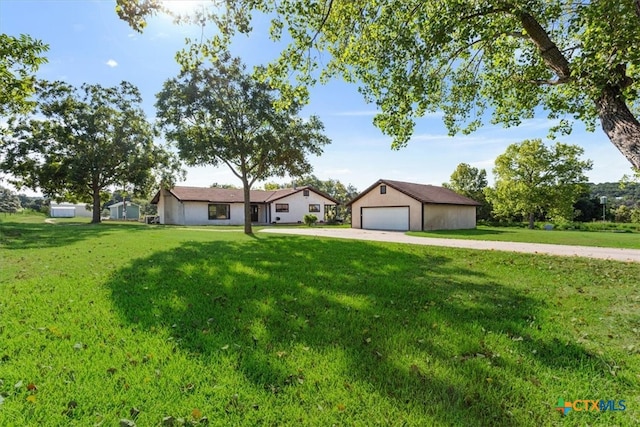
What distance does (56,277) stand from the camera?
6742 millimetres

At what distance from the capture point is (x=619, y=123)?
200 inches

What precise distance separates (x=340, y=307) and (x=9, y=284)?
609cm

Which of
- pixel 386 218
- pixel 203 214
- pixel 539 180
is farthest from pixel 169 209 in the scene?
pixel 539 180

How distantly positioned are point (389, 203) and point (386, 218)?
129 centimetres

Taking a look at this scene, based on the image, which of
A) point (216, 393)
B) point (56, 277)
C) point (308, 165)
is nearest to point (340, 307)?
point (216, 393)

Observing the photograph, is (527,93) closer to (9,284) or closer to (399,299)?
(399,299)

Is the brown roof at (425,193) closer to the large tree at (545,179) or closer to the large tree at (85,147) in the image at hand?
the large tree at (545,179)

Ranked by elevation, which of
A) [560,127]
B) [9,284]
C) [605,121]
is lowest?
[9,284]

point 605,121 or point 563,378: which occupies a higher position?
point 605,121

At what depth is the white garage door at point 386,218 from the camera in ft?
87.2

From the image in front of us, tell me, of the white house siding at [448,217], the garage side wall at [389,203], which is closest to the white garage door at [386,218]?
the garage side wall at [389,203]

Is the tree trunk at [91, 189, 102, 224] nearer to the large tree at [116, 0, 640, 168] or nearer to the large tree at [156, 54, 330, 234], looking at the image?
the large tree at [156, 54, 330, 234]

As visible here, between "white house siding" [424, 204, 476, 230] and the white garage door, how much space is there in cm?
164

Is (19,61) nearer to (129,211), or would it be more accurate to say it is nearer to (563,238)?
(563,238)
